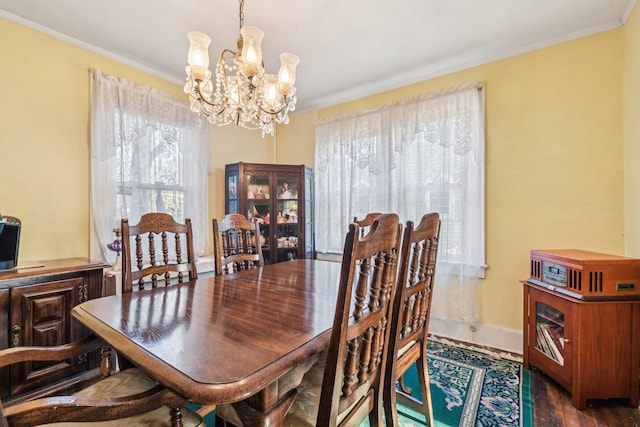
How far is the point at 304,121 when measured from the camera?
3.78 meters

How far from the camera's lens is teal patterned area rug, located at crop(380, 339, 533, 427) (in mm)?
1637

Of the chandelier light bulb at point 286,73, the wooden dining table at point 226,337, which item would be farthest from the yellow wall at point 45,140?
the chandelier light bulb at point 286,73

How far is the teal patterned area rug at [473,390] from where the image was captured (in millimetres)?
1635

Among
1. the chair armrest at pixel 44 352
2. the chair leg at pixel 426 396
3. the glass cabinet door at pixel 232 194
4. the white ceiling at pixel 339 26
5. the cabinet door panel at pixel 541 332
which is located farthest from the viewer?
the glass cabinet door at pixel 232 194

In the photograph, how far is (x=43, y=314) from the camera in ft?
5.85

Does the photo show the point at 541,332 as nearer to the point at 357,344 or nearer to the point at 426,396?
the point at 426,396

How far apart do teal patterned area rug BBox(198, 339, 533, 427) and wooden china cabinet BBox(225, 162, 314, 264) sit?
1.85m

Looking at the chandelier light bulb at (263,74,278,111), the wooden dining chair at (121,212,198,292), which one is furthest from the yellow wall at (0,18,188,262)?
the chandelier light bulb at (263,74,278,111)

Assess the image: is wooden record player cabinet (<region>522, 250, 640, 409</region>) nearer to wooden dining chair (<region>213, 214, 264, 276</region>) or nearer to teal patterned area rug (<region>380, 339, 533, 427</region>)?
teal patterned area rug (<region>380, 339, 533, 427</region>)

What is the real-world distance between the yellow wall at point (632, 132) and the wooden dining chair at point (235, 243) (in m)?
2.60

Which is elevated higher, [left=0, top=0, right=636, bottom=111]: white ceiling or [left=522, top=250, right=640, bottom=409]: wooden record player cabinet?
[left=0, top=0, right=636, bottom=111]: white ceiling

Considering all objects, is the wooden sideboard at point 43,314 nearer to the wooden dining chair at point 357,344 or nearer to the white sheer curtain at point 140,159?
the white sheer curtain at point 140,159

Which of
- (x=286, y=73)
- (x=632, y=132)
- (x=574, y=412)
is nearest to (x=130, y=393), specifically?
(x=286, y=73)

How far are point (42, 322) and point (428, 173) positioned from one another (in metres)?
3.15
